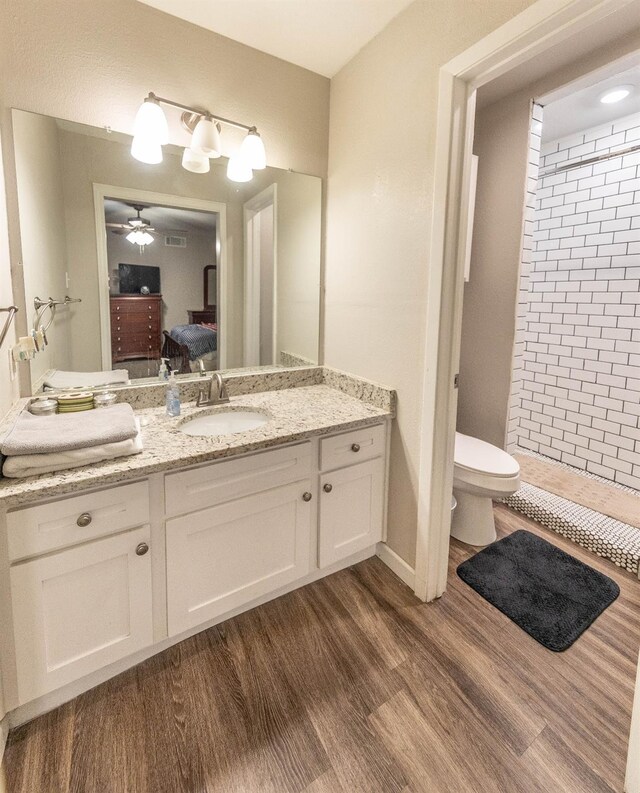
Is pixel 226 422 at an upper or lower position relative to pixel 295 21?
lower

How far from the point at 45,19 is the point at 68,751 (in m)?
2.32

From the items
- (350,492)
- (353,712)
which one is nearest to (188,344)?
(350,492)

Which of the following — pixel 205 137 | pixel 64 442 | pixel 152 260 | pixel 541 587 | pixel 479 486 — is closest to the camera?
pixel 64 442

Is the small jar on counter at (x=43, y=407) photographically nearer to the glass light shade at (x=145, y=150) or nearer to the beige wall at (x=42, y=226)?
the beige wall at (x=42, y=226)

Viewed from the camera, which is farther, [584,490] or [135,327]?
[584,490]

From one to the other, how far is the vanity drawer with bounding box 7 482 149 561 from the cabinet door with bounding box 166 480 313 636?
0.14 metres

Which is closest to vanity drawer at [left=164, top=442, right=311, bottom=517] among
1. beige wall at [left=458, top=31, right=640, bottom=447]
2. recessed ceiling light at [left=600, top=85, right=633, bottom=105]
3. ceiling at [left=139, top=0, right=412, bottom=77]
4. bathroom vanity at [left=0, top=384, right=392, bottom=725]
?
bathroom vanity at [left=0, top=384, right=392, bottom=725]

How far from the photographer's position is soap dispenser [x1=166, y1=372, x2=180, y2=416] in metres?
1.66

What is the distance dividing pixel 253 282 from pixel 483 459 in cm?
149

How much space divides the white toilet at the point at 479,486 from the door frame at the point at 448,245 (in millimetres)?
404

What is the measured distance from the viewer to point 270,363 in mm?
2098

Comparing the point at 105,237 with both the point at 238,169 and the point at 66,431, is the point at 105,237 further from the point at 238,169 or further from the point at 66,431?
the point at 66,431

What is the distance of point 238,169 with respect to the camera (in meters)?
1.75

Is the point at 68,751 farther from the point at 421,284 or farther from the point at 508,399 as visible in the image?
the point at 508,399
